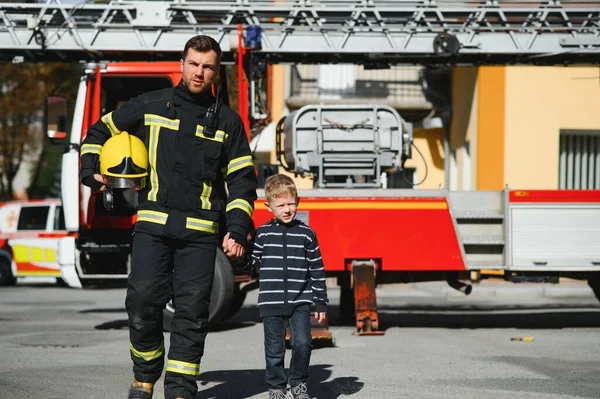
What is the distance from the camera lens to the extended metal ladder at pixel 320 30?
40.2ft

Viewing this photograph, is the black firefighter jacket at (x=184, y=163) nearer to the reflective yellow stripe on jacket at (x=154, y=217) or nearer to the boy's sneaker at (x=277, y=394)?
the reflective yellow stripe on jacket at (x=154, y=217)

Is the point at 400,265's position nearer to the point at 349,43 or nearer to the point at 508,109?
the point at 349,43

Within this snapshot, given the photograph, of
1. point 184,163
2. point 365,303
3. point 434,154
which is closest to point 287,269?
point 184,163

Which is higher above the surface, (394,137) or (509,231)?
(394,137)

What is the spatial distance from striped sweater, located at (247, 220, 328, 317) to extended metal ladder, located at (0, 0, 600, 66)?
223 inches

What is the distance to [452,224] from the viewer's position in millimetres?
11289

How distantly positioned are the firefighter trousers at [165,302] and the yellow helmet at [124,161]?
0.31 metres

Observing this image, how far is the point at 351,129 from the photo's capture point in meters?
11.8

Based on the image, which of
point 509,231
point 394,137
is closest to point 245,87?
point 394,137

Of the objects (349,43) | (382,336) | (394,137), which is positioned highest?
(349,43)

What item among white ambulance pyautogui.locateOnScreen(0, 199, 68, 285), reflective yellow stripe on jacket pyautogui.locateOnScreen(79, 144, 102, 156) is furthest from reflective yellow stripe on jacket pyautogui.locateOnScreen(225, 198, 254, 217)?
white ambulance pyautogui.locateOnScreen(0, 199, 68, 285)

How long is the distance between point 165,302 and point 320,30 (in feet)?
24.0

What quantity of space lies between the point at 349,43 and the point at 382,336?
3.82m

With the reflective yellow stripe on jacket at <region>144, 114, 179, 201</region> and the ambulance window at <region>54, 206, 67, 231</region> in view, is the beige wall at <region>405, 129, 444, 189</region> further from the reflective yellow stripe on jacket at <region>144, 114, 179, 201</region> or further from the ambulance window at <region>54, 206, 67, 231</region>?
the reflective yellow stripe on jacket at <region>144, 114, 179, 201</region>
